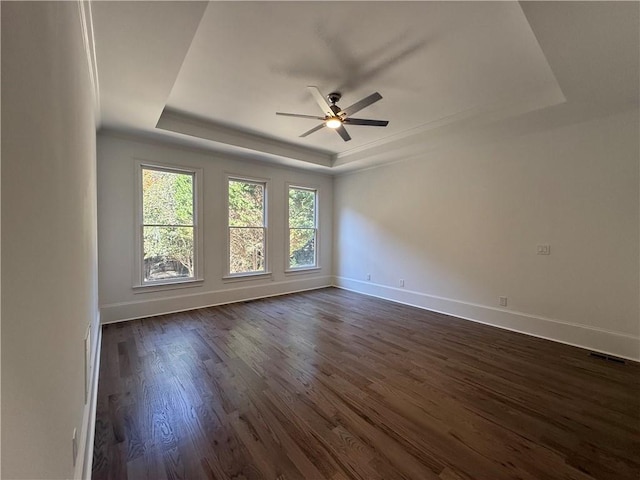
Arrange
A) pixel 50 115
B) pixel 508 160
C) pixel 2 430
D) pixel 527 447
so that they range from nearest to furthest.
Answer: pixel 2 430 → pixel 50 115 → pixel 527 447 → pixel 508 160

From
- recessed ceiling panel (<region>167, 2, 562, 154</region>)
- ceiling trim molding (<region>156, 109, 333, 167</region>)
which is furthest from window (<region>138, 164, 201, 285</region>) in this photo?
recessed ceiling panel (<region>167, 2, 562, 154</region>)

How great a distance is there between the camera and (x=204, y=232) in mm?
4695

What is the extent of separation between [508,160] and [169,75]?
14.0ft

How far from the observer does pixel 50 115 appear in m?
0.93

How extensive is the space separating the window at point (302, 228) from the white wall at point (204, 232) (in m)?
0.18

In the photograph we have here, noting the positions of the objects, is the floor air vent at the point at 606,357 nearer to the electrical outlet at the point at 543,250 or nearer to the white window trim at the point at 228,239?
the electrical outlet at the point at 543,250

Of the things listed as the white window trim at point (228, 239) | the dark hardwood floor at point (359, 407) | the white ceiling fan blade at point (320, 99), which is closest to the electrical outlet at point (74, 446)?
the dark hardwood floor at point (359, 407)

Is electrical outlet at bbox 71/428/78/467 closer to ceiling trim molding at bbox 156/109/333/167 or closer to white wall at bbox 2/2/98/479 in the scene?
white wall at bbox 2/2/98/479

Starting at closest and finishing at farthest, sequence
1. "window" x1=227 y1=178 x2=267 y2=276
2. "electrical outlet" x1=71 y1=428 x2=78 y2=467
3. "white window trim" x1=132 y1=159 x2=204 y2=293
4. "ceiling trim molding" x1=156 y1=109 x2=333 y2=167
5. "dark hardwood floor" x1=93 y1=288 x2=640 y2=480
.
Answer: "electrical outlet" x1=71 y1=428 x2=78 y2=467 → "dark hardwood floor" x1=93 y1=288 x2=640 y2=480 → "ceiling trim molding" x1=156 y1=109 x2=333 y2=167 → "white window trim" x1=132 y1=159 x2=204 y2=293 → "window" x1=227 y1=178 x2=267 y2=276

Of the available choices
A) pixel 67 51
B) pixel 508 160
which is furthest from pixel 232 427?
pixel 508 160

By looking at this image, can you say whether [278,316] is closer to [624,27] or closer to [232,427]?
[232,427]

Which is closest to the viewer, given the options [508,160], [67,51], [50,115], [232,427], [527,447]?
[50,115]

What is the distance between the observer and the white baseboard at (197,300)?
3928 mm

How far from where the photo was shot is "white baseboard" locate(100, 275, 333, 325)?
3928 mm
